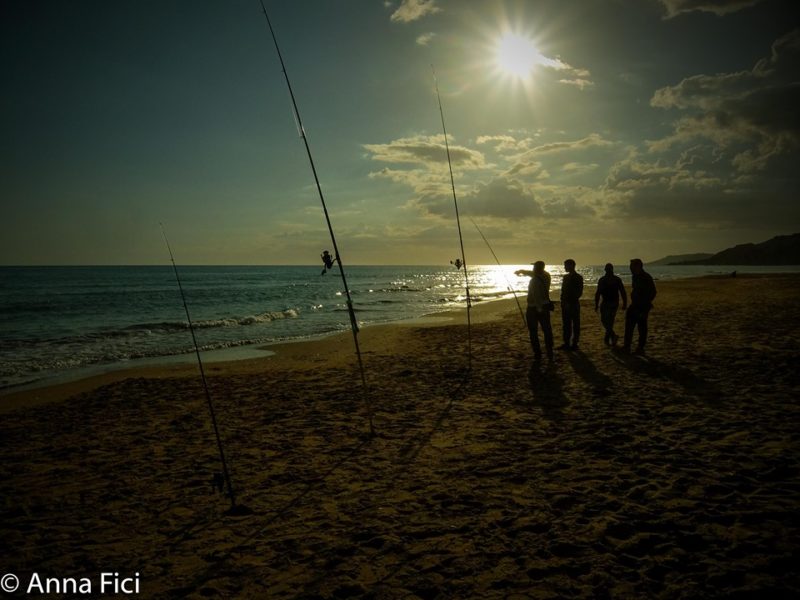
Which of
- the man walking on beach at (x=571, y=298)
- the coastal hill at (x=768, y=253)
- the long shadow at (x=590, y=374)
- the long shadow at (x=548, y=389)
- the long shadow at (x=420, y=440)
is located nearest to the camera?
the long shadow at (x=420, y=440)

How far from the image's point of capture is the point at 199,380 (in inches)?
398

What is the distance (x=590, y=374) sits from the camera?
8406 mm

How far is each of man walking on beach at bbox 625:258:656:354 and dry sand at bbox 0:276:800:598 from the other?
1.40 m

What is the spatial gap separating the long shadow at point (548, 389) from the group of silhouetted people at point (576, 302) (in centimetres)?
83

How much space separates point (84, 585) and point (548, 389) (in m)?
6.81

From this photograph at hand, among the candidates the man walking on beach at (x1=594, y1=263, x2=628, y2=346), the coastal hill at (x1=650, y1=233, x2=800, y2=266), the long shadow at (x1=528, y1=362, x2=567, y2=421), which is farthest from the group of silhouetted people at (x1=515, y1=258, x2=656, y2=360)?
the coastal hill at (x1=650, y1=233, x2=800, y2=266)

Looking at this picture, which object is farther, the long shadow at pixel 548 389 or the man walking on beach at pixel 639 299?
the man walking on beach at pixel 639 299

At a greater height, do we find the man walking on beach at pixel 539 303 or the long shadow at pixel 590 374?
the man walking on beach at pixel 539 303

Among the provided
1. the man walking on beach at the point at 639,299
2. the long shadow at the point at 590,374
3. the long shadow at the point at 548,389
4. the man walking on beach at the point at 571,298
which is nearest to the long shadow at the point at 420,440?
the long shadow at the point at 548,389

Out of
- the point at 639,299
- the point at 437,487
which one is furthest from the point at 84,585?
the point at 639,299

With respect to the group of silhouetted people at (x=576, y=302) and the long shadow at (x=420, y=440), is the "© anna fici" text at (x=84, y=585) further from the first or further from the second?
the group of silhouetted people at (x=576, y=302)

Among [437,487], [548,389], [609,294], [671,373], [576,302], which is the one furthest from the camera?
[609,294]
